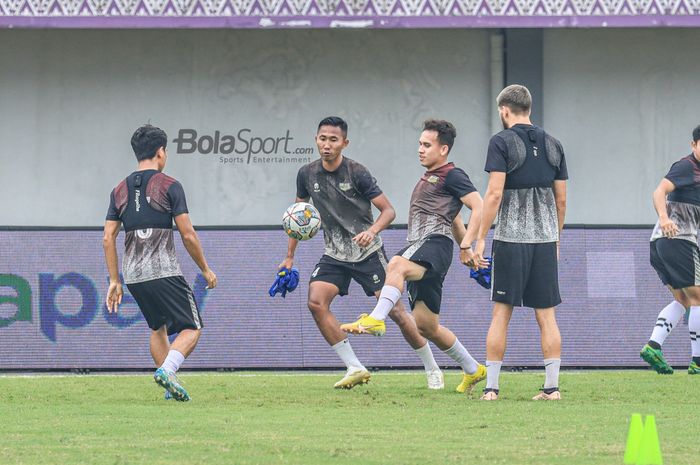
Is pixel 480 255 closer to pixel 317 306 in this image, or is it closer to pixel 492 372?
pixel 492 372

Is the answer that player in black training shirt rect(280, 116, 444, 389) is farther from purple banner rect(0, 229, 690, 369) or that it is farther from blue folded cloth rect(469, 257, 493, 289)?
purple banner rect(0, 229, 690, 369)

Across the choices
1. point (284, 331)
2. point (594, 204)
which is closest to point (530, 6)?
point (594, 204)

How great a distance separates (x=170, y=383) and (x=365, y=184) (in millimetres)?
2375

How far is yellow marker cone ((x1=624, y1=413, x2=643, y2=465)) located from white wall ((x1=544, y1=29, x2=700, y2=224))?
1235cm

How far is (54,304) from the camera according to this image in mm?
13914

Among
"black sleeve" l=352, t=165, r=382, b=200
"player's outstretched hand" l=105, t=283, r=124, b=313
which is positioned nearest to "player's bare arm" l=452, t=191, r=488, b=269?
"black sleeve" l=352, t=165, r=382, b=200

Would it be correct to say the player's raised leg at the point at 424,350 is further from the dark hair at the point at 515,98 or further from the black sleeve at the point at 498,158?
the dark hair at the point at 515,98

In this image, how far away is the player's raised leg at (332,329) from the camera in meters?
11.3

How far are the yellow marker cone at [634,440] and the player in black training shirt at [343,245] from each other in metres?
4.93

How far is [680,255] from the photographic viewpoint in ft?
41.0

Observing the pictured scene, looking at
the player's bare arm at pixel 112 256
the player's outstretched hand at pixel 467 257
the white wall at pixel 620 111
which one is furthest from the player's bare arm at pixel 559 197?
the white wall at pixel 620 111

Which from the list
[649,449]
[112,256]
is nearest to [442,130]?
[112,256]

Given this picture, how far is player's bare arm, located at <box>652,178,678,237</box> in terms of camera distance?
11.9 meters

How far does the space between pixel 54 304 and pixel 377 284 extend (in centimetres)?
392
